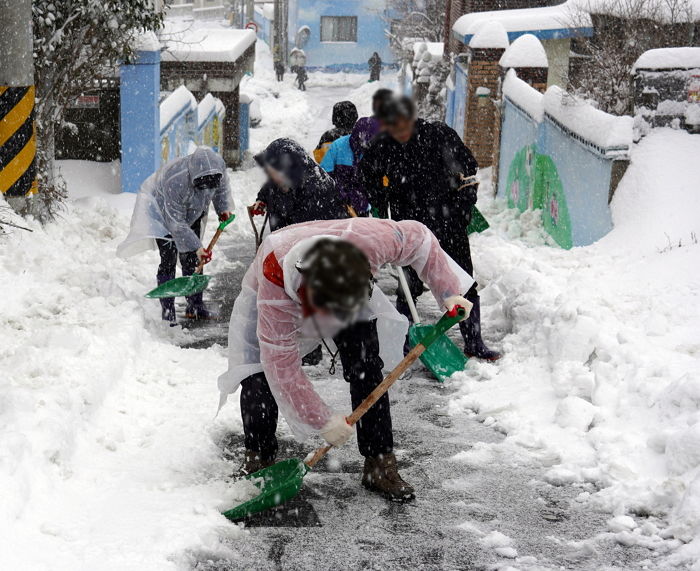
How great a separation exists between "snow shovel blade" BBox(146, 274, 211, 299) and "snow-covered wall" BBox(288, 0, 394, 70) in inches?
1204

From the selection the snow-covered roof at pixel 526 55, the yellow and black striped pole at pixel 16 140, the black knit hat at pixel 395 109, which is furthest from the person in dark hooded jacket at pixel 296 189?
the snow-covered roof at pixel 526 55

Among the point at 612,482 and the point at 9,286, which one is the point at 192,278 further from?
the point at 612,482

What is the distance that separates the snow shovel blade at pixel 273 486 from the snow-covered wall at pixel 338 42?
33770mm

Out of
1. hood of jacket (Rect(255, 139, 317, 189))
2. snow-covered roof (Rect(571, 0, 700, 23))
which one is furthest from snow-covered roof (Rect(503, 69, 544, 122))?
A: hood of jacket (Rect(255, 139, 317, 189))

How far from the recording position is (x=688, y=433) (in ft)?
13.0

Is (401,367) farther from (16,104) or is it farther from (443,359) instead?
(16,104)

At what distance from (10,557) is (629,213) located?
563 cm

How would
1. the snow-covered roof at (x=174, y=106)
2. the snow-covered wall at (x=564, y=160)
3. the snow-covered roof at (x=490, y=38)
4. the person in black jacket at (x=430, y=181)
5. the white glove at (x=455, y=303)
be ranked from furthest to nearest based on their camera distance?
the snow-covered roof at (x=490, y=38) < the snow-covered roof at (x=174, y=106) < the snow-covered wall at (x=564, y=160) < the person in black jacket at (x=430, y=181) < the white glove at (x=455, y=303)

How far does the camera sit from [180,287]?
6.96 meters

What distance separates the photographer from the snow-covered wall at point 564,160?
25.1 feet

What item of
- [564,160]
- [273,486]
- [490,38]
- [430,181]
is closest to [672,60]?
[564,160]

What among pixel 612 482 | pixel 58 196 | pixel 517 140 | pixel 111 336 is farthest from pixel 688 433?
pixel 517 140

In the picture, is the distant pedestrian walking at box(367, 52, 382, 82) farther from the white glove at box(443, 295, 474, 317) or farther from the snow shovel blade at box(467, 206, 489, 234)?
the white glove at box(443, 295, 474, 317)

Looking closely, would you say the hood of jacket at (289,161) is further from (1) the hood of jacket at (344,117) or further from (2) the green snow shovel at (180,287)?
(1) the hood of jacket at (344,117)
